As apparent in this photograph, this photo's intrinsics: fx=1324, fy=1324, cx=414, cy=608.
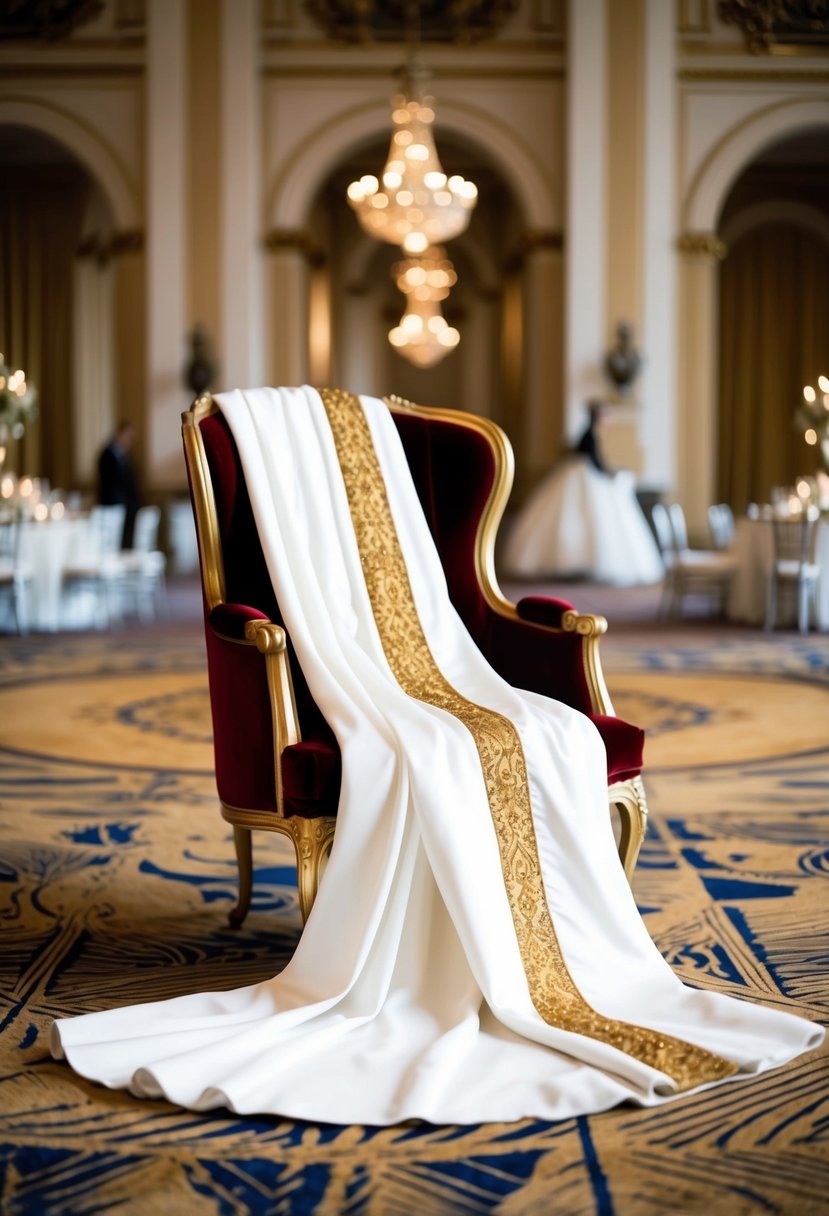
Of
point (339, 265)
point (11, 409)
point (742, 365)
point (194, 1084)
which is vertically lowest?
point (194, 1084)

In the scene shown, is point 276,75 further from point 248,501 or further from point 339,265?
point 248,501

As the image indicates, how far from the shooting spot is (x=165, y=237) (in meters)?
12.9

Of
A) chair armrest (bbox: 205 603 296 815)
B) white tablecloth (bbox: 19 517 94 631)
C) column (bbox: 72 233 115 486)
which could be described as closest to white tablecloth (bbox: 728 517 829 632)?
white tablecloth (bbox: 19 517 94 631)

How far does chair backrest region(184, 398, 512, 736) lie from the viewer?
3.05 m

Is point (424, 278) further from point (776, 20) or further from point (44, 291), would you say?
point (44, 291)

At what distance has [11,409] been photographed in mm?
8328

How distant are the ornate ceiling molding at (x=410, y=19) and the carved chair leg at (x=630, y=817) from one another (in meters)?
11.6

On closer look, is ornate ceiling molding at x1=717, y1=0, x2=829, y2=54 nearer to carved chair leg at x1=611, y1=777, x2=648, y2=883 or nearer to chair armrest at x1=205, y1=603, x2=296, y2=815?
carved chair leg at x1=611, y1=777, x2=648, y2=883

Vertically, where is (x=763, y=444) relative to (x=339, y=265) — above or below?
below

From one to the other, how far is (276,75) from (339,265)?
20.2ft

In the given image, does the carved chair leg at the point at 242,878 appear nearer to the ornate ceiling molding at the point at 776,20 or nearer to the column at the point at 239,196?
the column at the point at 239,196

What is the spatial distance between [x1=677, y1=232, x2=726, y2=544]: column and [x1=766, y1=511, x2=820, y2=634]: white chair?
471cm

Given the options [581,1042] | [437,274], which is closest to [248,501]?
[581,1042]

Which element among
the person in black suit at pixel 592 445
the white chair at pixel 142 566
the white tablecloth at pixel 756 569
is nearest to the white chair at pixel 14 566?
the white chair at pixel 142 566
